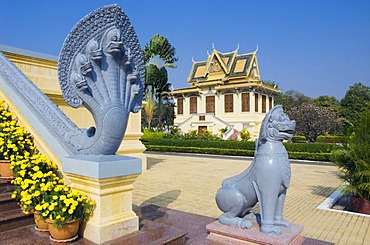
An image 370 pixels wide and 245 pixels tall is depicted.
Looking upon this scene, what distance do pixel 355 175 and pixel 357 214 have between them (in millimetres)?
731

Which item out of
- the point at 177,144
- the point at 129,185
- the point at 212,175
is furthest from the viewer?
the point at 177,144

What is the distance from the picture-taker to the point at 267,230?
9.89ft

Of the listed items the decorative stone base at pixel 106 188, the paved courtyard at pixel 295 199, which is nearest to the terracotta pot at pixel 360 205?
the paved courtyard at pixel 295 199

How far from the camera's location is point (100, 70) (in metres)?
2.94

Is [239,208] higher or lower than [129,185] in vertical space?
lower

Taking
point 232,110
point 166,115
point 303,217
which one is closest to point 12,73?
point 303,217

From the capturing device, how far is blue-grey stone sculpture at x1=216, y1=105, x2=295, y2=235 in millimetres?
3037

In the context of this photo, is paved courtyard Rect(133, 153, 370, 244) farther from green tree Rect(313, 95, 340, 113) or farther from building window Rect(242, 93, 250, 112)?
green tree Rect(313, 95, 340, 113)

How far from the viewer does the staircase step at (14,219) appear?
2871mm

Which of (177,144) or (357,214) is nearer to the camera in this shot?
(357,214)

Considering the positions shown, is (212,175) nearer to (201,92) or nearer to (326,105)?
(201,92)

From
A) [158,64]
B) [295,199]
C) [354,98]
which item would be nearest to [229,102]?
[158,64]

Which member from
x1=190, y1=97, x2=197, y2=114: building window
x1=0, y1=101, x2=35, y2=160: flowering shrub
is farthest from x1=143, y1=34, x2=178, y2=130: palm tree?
x1=0, y1=101, x2=35, y2=160: flowering shrub

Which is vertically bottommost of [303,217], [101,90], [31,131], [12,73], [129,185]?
[303,217]
